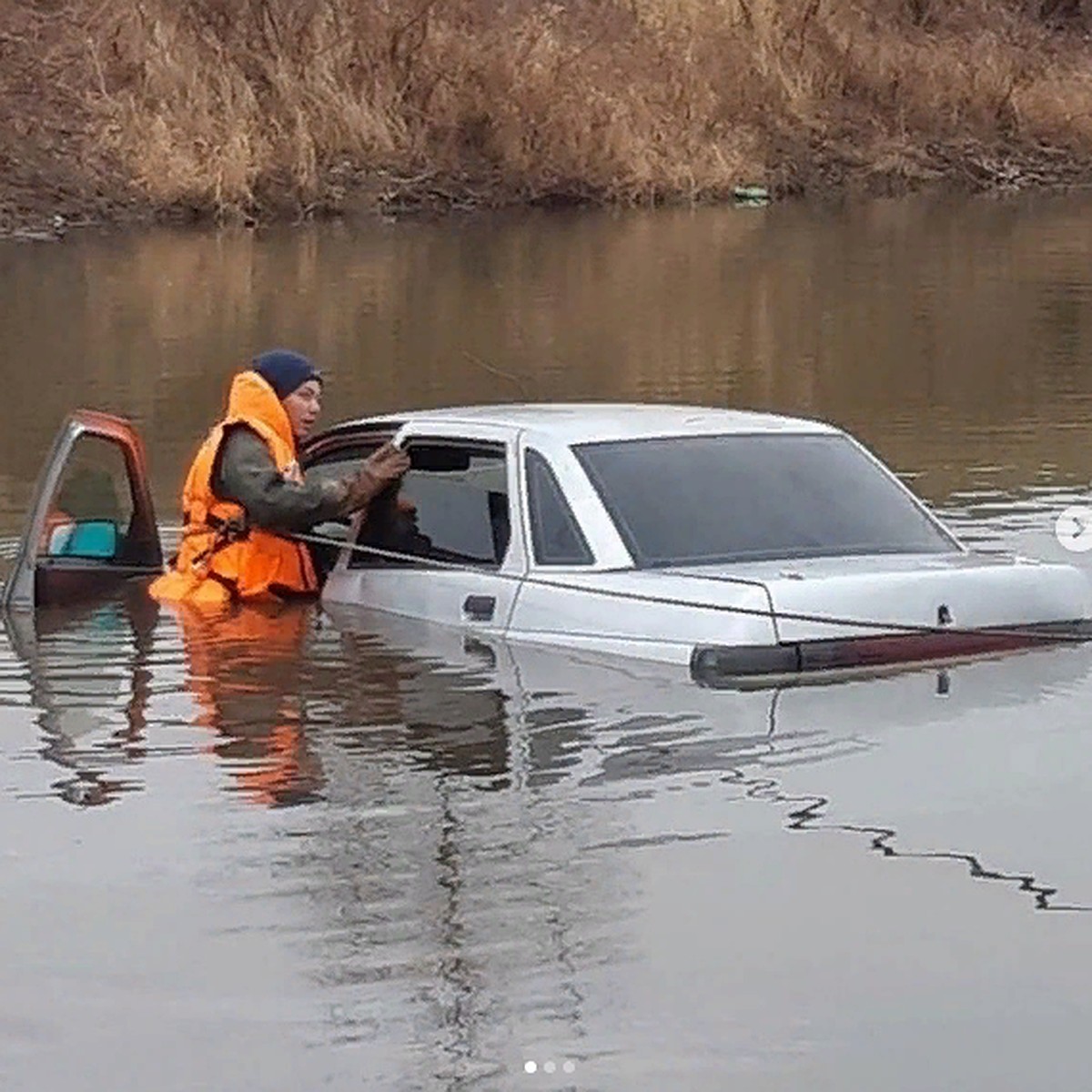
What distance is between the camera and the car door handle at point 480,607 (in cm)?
1183

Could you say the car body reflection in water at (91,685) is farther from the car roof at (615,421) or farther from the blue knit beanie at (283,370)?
the car roof at (615,421)

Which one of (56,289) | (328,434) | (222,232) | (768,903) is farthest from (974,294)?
(768,903)

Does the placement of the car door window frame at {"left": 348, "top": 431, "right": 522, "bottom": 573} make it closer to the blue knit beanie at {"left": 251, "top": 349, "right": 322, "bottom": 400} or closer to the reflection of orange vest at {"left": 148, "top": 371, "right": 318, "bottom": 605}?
the reflection of orange vest at {"left": 148, "top": 371, "right": 318, "bottom": 605}

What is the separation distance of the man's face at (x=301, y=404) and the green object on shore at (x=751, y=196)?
3629cm

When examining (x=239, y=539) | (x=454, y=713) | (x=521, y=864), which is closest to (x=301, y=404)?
(x=239, y=539)

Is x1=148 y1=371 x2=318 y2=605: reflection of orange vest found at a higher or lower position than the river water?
higher

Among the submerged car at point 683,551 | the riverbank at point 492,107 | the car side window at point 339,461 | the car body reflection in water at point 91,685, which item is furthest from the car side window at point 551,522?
the riverbank at point 492,107

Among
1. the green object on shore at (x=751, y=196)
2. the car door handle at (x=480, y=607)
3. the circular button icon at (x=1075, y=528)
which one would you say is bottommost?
the circular button icon at (x=1075, y=528)

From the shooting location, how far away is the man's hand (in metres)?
12.4

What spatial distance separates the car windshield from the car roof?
0.07 m

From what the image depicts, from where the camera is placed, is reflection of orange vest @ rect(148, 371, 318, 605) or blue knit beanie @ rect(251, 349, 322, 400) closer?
reflection of orange vest @ rect(148, 371, 318, 605)

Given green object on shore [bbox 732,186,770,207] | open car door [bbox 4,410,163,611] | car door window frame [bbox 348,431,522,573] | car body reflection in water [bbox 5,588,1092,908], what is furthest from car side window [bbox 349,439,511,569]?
green object on shore [bbox 732,186,770,207]

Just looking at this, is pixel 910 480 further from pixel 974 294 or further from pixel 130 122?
pixel 130 122

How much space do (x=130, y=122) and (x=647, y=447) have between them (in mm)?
32967
